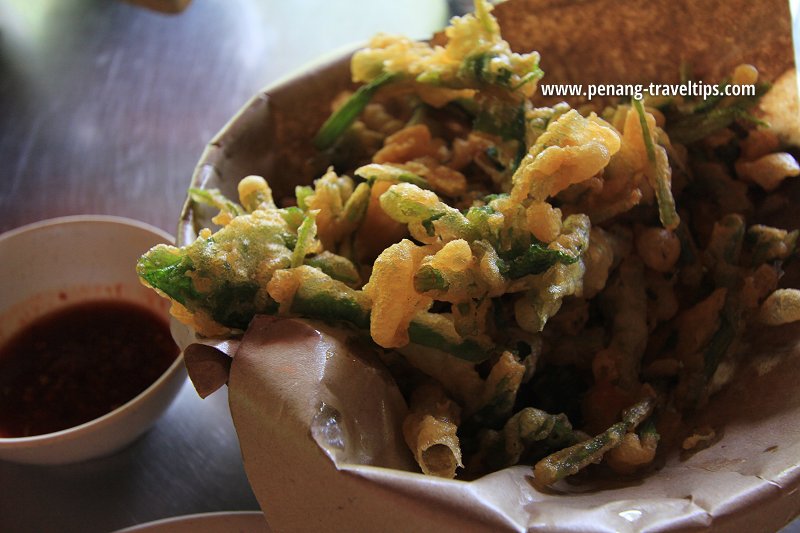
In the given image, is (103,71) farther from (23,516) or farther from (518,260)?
(518,260)

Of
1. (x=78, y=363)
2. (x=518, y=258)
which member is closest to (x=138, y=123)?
(x=78, y=363)

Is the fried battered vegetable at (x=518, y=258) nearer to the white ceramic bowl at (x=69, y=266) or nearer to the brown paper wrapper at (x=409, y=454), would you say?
the brown paper wrapper at (x=409, y=454)

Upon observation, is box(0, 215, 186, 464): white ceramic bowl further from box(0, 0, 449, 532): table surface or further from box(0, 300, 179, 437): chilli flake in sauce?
box(0, 0, 449, 532): table surface

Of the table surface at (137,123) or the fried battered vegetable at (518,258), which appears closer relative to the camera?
the fried battered vegetable at (518,258)

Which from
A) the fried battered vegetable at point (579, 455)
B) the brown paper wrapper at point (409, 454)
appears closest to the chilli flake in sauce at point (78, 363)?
the brown paper wrapper at point (409, 454)

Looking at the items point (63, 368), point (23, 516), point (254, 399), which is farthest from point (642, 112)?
point (23, 516)

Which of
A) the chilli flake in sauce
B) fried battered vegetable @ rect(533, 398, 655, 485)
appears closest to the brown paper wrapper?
fried battered vegetable @ rect(533, 398, 655, 485)

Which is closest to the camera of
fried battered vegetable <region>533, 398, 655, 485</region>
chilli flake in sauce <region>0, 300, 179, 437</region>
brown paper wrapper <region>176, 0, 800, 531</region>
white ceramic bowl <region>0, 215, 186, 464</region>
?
brown paper wrapper <region>176, 0, 800, 531</region>

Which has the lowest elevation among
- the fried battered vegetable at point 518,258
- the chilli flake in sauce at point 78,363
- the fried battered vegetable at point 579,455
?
the chilli flake in sauce at point 78,363
